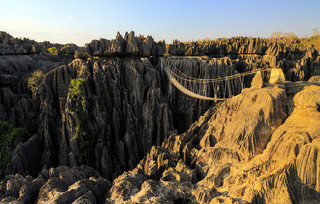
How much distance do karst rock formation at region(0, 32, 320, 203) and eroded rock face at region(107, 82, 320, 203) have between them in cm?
4

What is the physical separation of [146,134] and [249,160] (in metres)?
12.6

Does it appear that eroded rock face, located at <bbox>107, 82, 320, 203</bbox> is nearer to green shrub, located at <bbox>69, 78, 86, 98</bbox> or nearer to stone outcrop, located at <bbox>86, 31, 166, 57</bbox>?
green shrub, located at <bbox>69, 78, 86, 98</bbox>

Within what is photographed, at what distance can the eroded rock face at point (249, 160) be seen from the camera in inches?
242

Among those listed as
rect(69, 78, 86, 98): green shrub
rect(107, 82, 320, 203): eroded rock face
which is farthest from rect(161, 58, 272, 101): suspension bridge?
rect(107, 82, 320, 203): eroded rock face

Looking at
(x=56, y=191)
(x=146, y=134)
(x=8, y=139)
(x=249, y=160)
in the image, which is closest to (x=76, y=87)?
(x=8, y=139)

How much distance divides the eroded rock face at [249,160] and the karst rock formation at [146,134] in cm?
4

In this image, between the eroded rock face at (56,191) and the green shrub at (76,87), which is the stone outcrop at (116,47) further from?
the eroded rock face at (56,191)

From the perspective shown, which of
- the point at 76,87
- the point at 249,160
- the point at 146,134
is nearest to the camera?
the point at 249,160

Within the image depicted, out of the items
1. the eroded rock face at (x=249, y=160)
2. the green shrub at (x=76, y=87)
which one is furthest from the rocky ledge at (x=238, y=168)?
the green shrub at (x=76, y=87)

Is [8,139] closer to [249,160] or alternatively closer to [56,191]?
[56,191]

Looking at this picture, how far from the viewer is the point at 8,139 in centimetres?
1655

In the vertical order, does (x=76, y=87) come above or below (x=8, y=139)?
above

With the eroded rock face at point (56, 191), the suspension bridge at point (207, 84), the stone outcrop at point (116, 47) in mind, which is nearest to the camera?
the eroded rock face at point (56, 191)

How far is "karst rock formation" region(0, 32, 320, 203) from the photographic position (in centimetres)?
682
